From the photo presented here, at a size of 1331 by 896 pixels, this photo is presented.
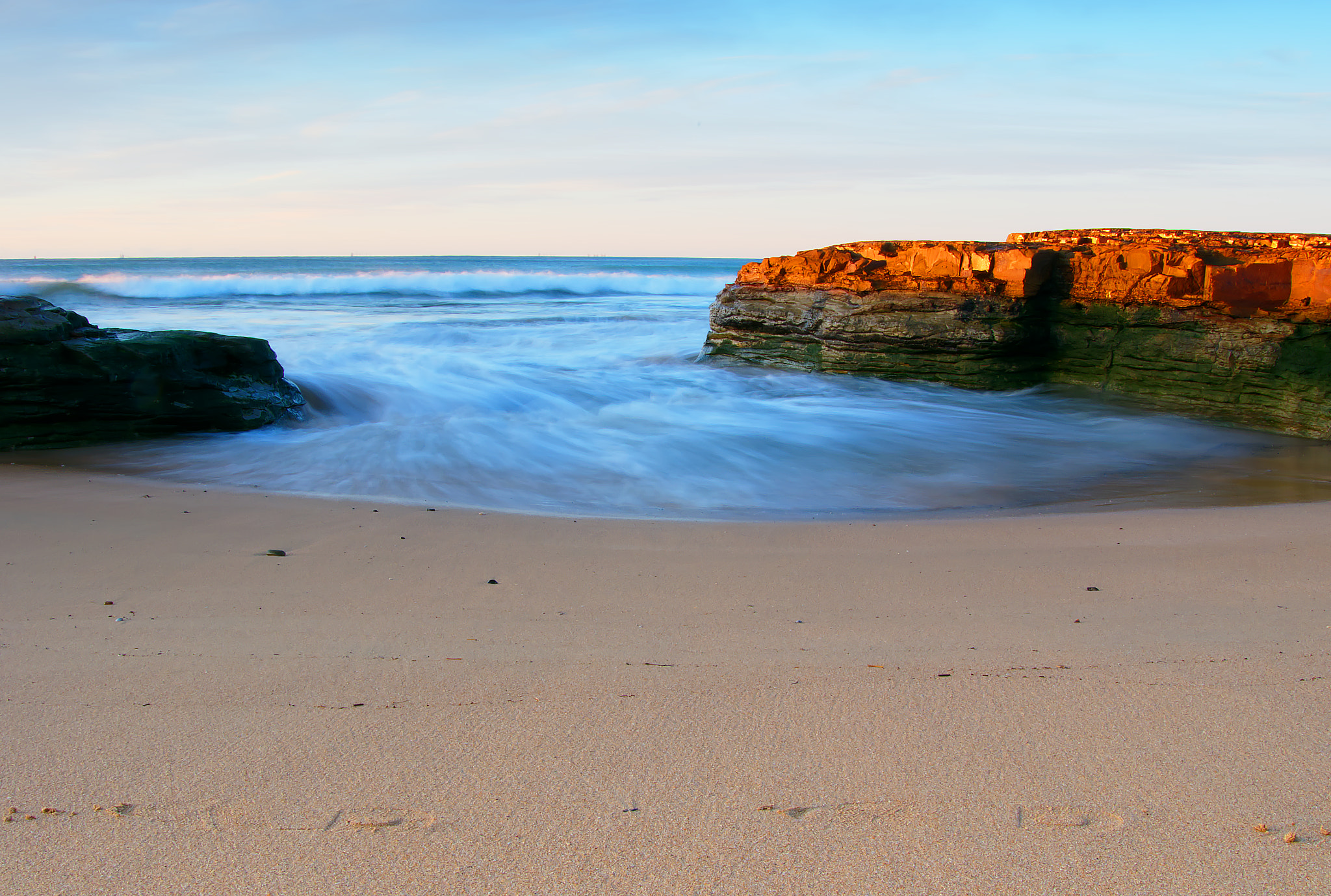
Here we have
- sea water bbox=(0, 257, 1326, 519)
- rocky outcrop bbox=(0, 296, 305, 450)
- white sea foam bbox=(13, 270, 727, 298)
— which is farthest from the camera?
white sea foam bbox=(13, 270, 727, 298)

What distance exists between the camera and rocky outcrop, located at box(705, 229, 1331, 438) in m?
7.55

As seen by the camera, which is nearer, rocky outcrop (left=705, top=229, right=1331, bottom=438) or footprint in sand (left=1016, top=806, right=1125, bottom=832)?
footprint in sand (left=1016, top=806, right=1125, bottom=832)

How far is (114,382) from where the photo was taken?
6.37 m

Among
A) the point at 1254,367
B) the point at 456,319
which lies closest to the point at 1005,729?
the point at 1254,367

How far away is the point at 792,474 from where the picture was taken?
239 inches

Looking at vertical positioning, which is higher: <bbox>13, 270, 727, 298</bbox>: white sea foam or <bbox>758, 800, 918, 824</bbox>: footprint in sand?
<bbox>13, 270, 727, 298</bbox>: white sea foam

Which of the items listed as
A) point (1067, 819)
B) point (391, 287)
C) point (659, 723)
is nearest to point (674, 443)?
point (659, 723)

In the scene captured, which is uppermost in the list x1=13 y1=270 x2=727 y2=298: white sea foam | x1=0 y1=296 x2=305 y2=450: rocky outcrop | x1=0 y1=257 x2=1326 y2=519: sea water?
x1=13 y1=270 x2=727 y2=298: white sea foam

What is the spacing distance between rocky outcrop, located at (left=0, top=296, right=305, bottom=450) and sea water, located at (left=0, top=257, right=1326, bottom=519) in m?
0.25

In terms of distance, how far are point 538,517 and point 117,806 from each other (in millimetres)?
2884

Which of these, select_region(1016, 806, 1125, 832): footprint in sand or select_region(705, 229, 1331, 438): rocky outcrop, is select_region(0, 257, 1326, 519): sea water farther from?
select_region(1016, 806, 1125, 832): footprint in sand

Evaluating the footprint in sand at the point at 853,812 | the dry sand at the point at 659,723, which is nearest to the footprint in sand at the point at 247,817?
the dry sand at the point at 659,723

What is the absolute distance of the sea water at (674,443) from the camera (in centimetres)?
538

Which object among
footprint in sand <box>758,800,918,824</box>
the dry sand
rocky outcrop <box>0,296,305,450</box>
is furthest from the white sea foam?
footprint in sand <box>758,800,918,824</box>
